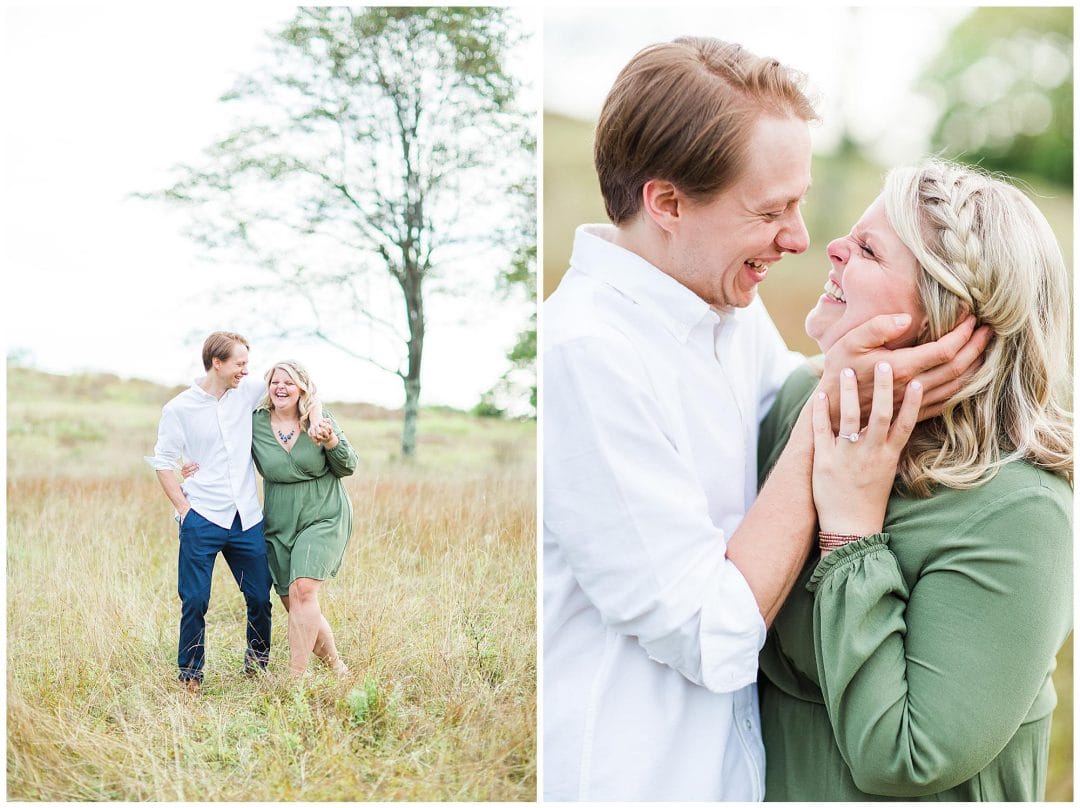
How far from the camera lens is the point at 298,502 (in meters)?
2.41

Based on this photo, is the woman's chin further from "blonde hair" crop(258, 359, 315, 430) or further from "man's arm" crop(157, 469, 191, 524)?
"man's arm" crop(157, 469, 191, 524)

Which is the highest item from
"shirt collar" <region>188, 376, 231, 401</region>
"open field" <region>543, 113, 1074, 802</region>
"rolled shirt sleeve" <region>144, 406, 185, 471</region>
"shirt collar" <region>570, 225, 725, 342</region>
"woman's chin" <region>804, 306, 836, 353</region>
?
"open field" <region>543, 113, 1074, 802</region>

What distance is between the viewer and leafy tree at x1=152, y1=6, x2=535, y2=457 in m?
2.52

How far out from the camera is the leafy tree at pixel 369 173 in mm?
2520

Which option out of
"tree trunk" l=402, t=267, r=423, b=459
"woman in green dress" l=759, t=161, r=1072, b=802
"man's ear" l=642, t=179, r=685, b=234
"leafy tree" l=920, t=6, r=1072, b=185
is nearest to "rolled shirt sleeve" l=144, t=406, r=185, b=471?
"tree trunk" l=402, t=267, r=423, b=459

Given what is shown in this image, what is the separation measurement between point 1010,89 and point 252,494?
506 centimetres

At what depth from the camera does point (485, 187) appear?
2602mm

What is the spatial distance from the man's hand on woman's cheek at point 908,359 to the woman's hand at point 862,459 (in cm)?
3

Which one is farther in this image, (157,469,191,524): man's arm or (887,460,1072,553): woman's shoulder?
(157,469,191,524): man's arm

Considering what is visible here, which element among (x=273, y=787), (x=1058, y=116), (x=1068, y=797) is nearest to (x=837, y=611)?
(x=273, y=787)

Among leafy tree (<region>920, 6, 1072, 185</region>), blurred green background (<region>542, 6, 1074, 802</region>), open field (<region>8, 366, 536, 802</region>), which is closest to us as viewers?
open field (<region>8, 366, 536, 802</region>)

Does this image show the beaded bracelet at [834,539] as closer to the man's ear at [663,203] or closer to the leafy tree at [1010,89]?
the man's ear at [663,203]

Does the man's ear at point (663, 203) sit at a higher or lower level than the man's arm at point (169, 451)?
higher

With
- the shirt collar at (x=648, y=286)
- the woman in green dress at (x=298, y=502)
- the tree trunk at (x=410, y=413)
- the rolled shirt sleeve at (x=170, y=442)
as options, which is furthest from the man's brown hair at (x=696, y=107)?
the rolled shirt sleeve at (x=170, y=442)
